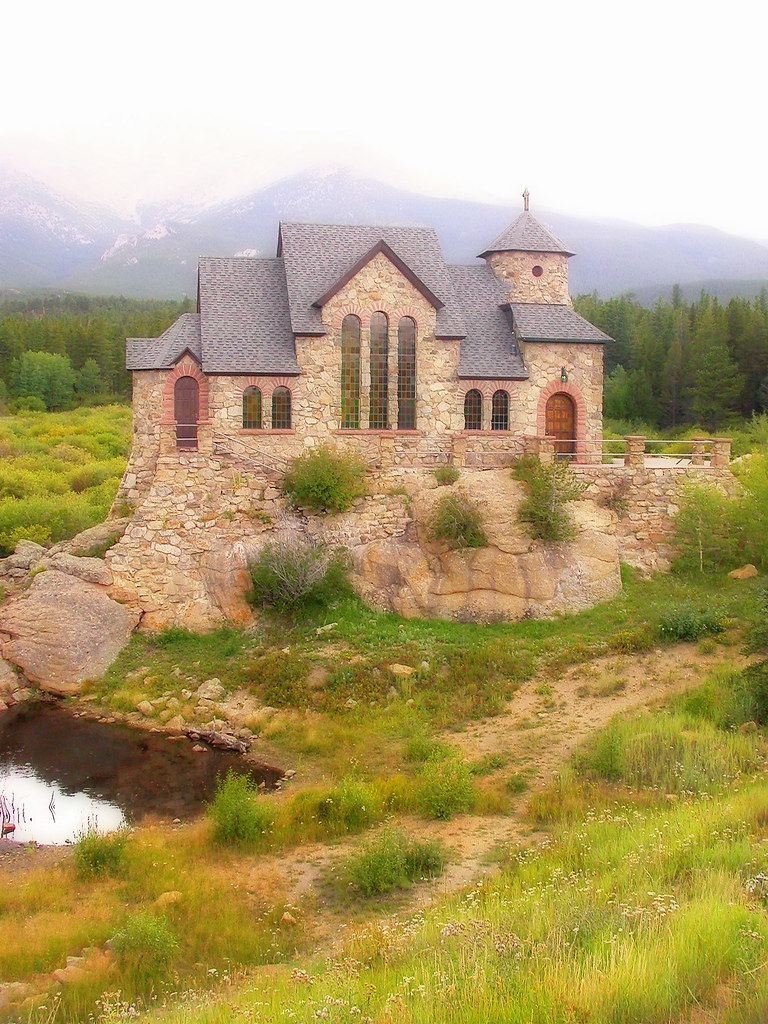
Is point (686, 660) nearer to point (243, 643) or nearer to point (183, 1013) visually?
point (243, 643)

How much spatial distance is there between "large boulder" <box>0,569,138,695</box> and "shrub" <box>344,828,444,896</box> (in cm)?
1304

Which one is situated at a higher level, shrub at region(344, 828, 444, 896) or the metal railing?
the metal railing

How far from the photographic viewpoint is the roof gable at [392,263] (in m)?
31.9

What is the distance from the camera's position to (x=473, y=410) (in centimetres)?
3362

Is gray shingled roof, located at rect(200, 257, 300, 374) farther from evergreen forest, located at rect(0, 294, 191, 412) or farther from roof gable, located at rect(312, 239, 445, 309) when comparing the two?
evergreen forest, located at rect(0, 294, 191, 412)

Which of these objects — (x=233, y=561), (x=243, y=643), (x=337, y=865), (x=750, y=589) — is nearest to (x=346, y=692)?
(x=243, y=643)

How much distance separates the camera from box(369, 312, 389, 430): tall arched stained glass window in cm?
3256

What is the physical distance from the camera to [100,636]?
26.7 metres

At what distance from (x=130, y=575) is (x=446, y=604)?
937 centimetres

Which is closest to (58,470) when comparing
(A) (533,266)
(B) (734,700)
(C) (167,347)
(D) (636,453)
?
(C) (167,347)

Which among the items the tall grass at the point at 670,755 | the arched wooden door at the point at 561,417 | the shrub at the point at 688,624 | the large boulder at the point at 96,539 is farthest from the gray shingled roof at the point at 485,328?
the tall grass at the point at 670,755

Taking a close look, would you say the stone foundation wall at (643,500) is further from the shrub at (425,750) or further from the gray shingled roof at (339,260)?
the shrub at (425,750)

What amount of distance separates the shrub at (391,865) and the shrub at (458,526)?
41.7ft

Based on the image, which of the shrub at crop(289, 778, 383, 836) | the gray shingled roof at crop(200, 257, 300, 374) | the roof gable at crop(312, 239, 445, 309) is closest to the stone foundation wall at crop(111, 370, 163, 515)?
the gray shingled roof at crop(200, 257, 300, 374)
